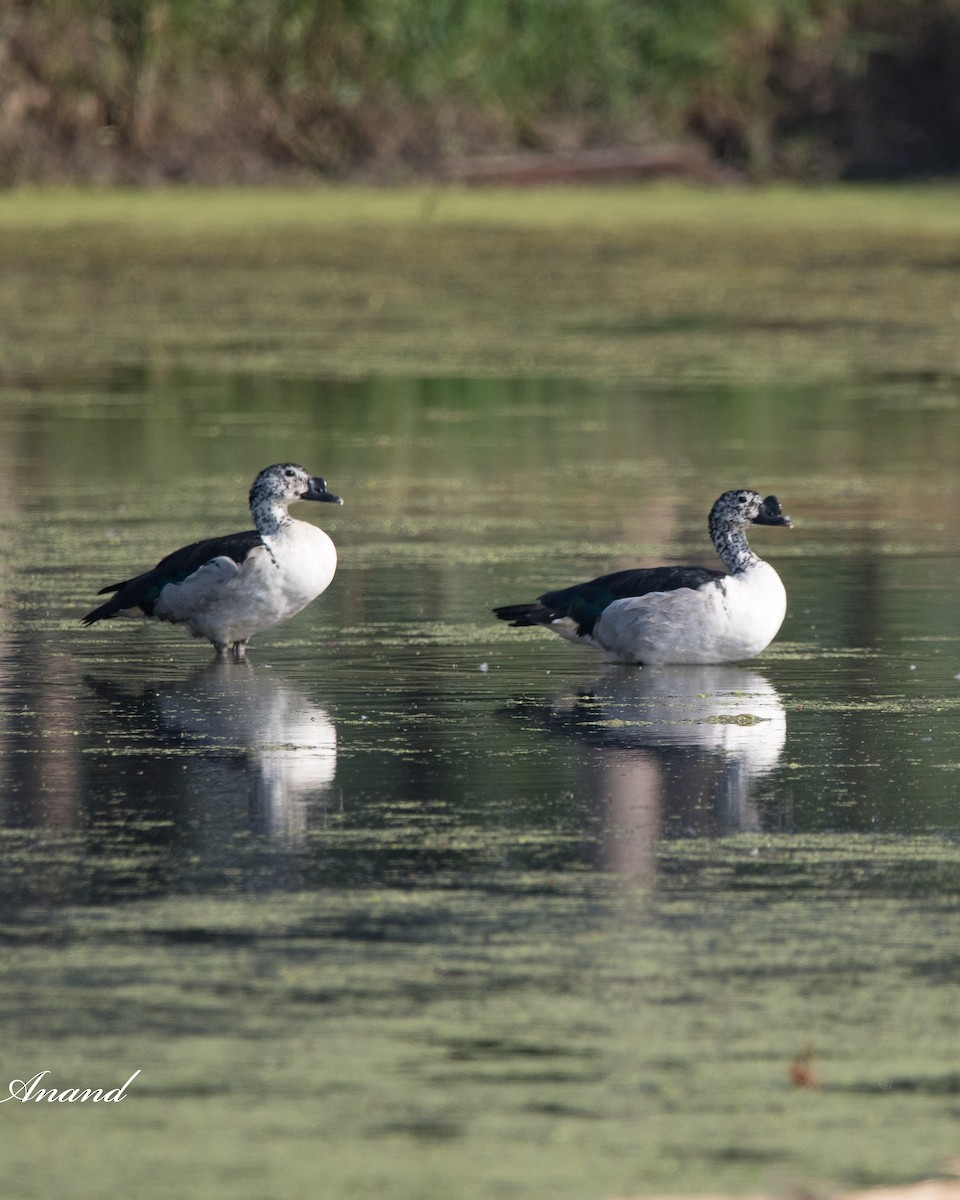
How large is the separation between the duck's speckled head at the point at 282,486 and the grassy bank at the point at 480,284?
8744 millimetres

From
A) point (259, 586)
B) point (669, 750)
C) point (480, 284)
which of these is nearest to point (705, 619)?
point (669, 750)

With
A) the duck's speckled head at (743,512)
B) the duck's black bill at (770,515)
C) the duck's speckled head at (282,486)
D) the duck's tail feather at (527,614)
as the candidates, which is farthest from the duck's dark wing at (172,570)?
the duck's black bill at (770,515)

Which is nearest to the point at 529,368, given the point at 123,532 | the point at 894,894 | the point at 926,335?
the point at 926,335

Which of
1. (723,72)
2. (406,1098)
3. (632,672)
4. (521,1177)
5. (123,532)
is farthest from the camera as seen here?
(723,72)

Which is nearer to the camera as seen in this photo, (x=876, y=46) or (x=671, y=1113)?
(x=671, y=1113)

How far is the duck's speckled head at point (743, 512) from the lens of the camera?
28.9 ft

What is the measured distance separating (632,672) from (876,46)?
32477 millimetres

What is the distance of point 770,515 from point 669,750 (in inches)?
79.3

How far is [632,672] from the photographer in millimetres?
8445

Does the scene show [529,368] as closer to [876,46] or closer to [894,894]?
[894,894]

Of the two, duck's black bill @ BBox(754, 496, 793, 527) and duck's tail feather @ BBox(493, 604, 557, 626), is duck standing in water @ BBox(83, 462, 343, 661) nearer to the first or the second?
duck's tail feather @ BBox(493, 604, 557, 626)

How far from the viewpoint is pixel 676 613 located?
822cm

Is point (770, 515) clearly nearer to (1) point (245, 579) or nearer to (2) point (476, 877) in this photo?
(1) point (245, 579)

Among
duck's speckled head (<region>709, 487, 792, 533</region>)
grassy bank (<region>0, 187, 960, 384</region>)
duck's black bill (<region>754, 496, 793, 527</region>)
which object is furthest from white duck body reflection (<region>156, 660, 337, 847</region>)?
grassy bank (<region>0, 187, 960, 384</region>)
